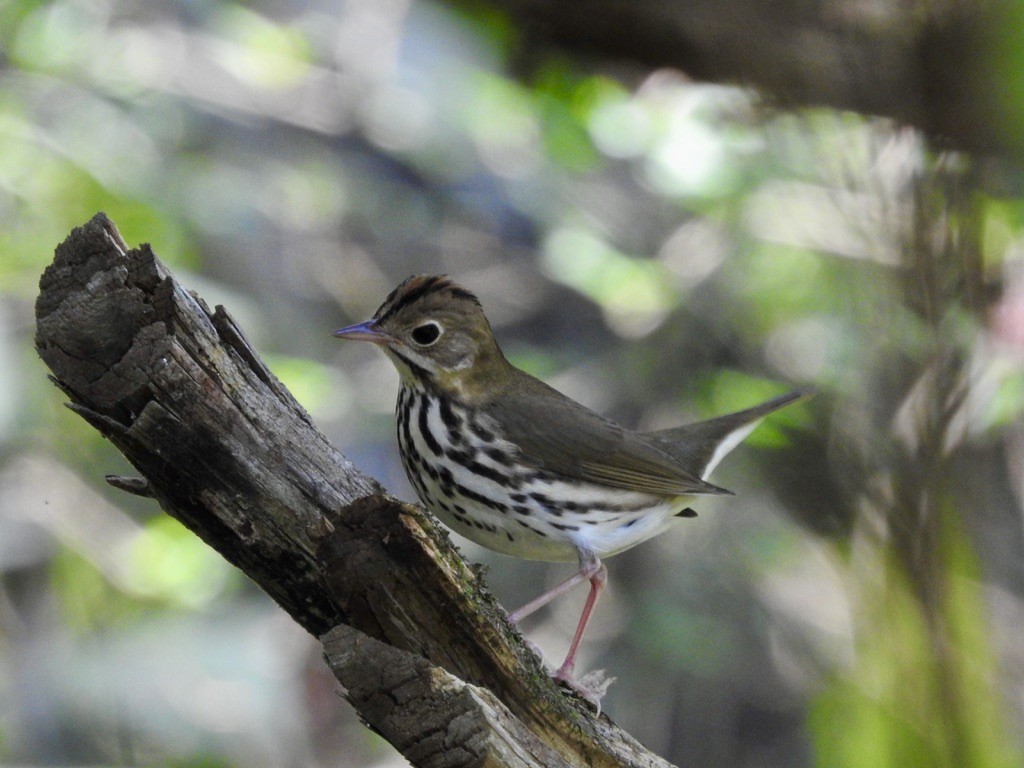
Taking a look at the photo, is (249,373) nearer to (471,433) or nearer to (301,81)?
(471,433)

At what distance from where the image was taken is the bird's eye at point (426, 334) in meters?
2.82

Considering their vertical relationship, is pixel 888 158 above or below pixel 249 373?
above

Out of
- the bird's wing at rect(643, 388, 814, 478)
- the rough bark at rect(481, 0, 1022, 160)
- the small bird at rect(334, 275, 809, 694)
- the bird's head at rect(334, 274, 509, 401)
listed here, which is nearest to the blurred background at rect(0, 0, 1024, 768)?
the bird's wing at rect(643, 388, 814, 478)

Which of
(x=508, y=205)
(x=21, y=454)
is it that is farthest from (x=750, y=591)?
(x=21, y=454)

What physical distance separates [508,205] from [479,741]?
3.59 metres

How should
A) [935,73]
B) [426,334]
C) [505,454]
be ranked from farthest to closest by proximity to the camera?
1. [426,334]
2. [505,454]
3. [935,73]

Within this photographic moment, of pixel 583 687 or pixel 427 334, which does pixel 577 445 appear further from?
pixel 583 687

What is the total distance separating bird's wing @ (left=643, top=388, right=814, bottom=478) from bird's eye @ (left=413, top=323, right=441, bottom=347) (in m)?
0.74

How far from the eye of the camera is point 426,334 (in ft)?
9.30

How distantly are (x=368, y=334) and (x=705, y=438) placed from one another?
1086 millimetres

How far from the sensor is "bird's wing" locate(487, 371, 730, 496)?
278cm

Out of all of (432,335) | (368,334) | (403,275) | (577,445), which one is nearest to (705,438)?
(577,445)

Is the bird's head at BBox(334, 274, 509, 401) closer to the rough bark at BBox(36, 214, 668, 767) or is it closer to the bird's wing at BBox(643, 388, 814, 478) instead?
the bird's wing at BBox(643, 388, 814, 478)

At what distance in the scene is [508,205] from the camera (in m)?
5.13
